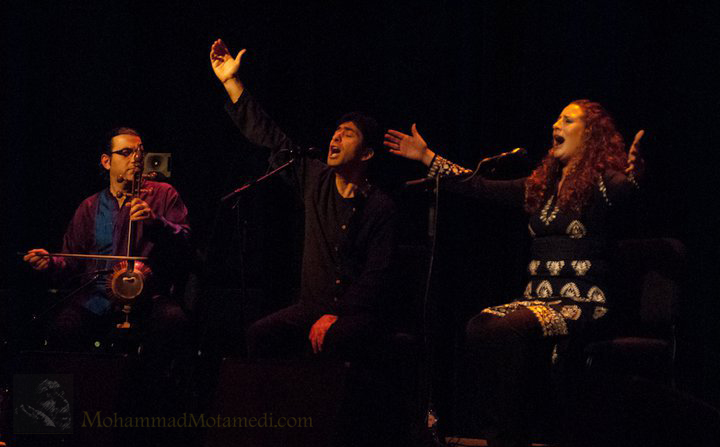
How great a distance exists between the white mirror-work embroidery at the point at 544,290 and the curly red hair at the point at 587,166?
14.0 inches

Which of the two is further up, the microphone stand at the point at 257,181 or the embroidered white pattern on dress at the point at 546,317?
the microphone stand at the point at 257,181

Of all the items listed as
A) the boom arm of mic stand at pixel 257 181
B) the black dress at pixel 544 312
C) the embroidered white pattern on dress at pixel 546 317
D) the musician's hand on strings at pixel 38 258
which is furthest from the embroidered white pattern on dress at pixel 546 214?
the musician's hand on strings at pixel 38 258

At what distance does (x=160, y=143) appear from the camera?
4.45 m

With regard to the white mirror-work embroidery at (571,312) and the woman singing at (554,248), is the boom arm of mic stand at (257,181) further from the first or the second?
the white mirror-work embroidery at (571,312)

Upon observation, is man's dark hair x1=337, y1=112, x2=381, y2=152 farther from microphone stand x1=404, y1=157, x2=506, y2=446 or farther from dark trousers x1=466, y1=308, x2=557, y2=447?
dark trousers x1=466, y1=308, x2=557, y2=447

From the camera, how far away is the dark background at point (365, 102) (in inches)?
143

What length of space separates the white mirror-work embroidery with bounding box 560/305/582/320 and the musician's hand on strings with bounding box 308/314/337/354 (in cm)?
102

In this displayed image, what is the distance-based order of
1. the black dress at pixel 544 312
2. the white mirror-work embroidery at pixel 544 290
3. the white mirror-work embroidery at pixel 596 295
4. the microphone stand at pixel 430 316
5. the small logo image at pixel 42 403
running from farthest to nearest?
the microphone stand at pixel 430 316 < the white mirror-work embroidery at pixel 544 290 < the white mirror-work embroidery at pixel 596 295 < the black dress at pixel 544 312 < the small logo image at pixel 42 403

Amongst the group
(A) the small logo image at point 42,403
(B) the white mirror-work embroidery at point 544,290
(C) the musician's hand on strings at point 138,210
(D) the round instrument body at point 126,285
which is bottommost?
(A) the small logo image at point 42,403

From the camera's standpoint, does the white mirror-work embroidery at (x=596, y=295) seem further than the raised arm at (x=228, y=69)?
No

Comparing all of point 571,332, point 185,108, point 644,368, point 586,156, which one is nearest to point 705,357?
point 644,368

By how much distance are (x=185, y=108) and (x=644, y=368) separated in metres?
2.99

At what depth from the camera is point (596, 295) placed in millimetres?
3141

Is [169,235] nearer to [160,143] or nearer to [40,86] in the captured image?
[160,143]
